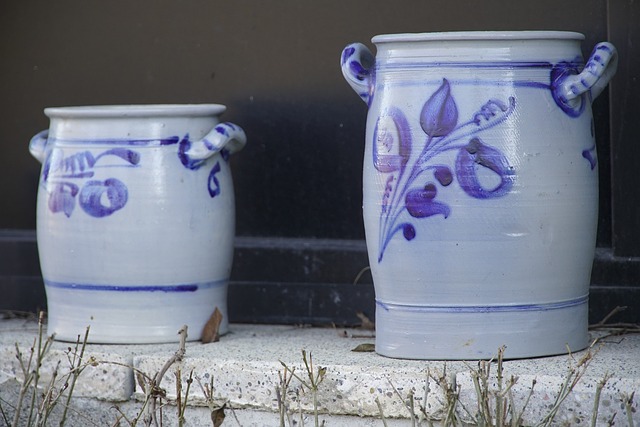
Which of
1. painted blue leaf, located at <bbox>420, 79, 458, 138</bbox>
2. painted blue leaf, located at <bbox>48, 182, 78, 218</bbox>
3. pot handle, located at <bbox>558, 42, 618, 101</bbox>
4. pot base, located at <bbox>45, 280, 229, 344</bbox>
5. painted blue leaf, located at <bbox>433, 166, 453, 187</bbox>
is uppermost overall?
pot handle, located at <bbox>558, 42, 618, 101</bbox>

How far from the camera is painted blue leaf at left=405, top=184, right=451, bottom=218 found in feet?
6.88

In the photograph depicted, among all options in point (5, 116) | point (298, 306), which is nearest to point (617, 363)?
point (298, 306)

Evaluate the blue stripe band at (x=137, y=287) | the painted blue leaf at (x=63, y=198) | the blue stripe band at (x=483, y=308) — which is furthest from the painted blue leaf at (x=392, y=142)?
the painted blue leaf at (x=63, y=198)

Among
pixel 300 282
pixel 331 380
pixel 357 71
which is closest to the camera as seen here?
pixel 331 380

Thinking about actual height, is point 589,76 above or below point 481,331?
above

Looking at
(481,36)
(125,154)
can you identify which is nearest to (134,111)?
(125,154)

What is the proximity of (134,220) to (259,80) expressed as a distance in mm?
581

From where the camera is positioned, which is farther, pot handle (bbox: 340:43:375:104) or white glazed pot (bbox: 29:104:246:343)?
white glazed pot (bbox: 29:104:246:343)

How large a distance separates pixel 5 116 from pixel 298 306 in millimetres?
900

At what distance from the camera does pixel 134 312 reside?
238 cm

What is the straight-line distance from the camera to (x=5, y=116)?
2.95m

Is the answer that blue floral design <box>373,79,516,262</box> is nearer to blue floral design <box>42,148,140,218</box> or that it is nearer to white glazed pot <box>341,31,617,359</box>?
white glazed pot <box>341,31,617,359</box>

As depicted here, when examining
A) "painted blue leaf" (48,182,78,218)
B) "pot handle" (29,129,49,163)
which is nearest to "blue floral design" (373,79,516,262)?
"painted blue leaf" (48,182,78,218)

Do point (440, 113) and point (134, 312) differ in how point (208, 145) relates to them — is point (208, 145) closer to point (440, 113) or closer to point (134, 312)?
point (134, 312)
